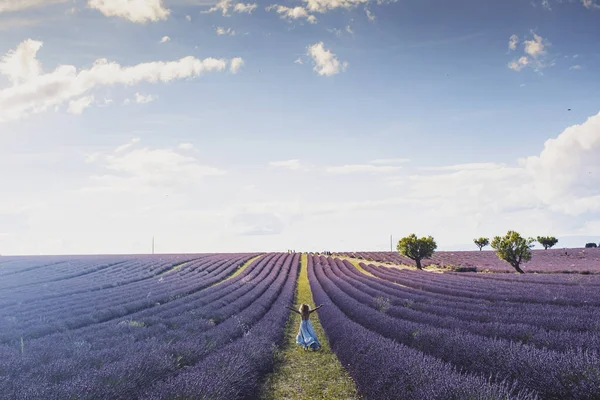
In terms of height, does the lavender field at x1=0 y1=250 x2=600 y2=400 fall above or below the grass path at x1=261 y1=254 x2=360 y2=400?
above

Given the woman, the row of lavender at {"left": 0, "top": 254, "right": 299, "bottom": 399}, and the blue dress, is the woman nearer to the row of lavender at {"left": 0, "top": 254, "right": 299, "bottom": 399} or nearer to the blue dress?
the blue dress

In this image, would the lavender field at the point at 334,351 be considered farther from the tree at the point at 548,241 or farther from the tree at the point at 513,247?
the tree at the point at 548,241

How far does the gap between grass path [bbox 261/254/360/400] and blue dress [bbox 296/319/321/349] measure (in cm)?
17

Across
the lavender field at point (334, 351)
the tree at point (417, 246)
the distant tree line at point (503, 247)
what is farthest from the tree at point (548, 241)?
the lavender field at point (334, 351)

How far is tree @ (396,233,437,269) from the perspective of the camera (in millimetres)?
38094

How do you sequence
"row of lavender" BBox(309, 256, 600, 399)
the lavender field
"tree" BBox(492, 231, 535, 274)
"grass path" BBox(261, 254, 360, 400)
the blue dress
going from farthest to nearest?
"tree" BBox(492, 231, 535, 274) → the blue dress → "grass path" BBox(261, 254, 360, 400) → the lavender field → "row of lavender" BBox(309, 256, 600, 399)

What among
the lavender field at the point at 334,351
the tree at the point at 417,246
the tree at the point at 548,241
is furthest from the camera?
the tree at the point at 548,241

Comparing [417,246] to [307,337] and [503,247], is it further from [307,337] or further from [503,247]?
[307,337]

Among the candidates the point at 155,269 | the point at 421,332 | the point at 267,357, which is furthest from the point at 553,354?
the point at 155,269

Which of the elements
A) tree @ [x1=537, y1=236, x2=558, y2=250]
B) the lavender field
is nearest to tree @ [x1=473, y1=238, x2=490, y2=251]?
tree @ [x1=537, y1=236, x2=558, y2=250]

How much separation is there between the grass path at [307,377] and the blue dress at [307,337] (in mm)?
172

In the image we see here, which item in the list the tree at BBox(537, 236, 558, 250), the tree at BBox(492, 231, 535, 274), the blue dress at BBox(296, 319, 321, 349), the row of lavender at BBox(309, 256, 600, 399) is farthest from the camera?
the tree at BBox(537, 236, 558, 250)

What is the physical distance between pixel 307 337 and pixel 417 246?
3060 centimetres

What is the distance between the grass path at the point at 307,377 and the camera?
6320mm
